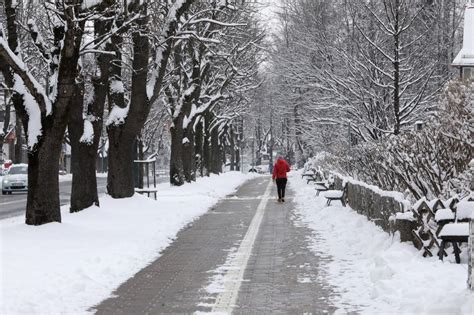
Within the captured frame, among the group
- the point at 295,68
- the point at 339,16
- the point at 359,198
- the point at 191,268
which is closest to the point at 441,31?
the point at 339,16

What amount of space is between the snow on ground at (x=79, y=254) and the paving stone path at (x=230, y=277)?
1.06 feet

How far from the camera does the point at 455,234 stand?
1025cm

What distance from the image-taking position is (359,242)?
46.7ft

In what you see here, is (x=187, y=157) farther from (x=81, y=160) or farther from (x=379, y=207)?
(x=379, y=207)

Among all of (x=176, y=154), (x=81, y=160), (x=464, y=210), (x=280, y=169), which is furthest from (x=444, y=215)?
(x=176, y=154)

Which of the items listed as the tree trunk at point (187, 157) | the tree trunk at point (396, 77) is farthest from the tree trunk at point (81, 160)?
the tree trunk at point (187, 157)

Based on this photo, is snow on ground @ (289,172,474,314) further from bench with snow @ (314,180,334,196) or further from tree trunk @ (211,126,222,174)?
tree trunk @ (211,126,222,174)

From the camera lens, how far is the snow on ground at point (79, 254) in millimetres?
8813

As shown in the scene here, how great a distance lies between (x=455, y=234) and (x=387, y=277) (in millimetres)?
1221

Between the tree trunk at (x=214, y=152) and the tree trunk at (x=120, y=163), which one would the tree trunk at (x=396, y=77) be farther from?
the tree trunk at (x=214, y=152)

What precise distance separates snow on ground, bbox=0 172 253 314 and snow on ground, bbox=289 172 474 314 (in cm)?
309

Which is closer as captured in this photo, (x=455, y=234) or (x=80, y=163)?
(x=455, y=234)

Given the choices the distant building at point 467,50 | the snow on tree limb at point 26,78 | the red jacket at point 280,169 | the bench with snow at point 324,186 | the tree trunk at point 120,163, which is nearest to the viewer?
the snow on tree limb at point 26,78

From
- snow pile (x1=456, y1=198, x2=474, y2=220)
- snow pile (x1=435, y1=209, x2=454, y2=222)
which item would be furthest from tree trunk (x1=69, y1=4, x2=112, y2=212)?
snow pile (x1=456, y1=198, x2=474, y2=220)
